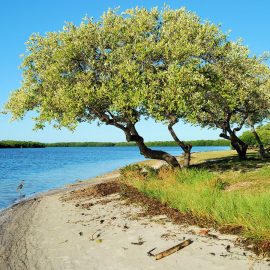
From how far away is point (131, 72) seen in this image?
2773 cm

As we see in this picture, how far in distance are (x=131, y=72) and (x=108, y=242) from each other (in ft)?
52.1

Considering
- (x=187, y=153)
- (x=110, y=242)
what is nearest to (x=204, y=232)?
(x=110, y=242)

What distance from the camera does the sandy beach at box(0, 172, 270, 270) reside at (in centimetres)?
1146

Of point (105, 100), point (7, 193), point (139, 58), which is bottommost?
point (7, 193)

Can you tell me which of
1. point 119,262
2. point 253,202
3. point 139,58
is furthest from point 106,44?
point 119,262

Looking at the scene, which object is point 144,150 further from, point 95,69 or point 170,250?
point 170,250

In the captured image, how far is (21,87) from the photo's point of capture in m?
34.2

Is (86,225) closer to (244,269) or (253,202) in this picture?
(253,202)

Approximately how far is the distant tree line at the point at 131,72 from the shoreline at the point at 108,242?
30.8 feet

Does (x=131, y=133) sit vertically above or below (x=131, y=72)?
below

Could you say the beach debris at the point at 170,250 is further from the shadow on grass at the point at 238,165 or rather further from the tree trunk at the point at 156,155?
the shadow on grass at the point at 238,165

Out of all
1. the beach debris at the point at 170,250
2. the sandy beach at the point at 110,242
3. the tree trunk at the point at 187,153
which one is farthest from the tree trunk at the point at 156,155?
the beach debris at the point at 170,250

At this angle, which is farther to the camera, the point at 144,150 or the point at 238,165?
the point at 238,165

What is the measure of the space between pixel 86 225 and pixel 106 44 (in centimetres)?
1680
